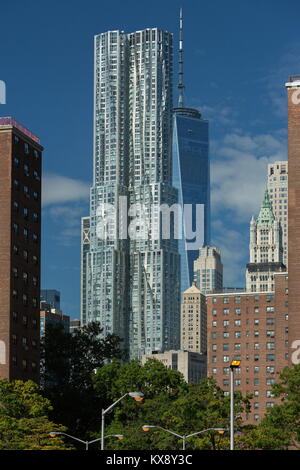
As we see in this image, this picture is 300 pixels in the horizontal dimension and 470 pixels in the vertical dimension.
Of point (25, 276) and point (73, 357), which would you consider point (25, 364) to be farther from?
point (73, 357)

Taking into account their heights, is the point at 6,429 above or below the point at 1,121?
below

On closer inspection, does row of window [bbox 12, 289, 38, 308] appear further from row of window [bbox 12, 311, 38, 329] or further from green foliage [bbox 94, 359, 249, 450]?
green foliage [bbox 94, 359, 249, 450]

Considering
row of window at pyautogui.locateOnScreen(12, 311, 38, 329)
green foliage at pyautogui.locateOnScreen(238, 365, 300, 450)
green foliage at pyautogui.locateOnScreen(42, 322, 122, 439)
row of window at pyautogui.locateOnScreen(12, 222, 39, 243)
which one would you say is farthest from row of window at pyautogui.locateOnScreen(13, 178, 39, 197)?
green foliage at pyautogui.locateOnScreen(238, 365, 300, 450)

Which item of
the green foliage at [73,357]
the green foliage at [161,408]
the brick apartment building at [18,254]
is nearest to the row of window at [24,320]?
the brick apartment building at [18,254]

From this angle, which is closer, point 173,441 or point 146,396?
point 173,441

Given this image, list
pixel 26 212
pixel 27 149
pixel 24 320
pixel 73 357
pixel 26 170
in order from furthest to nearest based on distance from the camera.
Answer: pixel 73 357
pixel 27 149
pixel 26 170
pixel 26 212
pixel 24 320

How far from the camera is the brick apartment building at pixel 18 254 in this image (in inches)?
5699

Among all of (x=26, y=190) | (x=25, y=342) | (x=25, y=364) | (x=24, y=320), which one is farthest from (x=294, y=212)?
(x=25, y=364)

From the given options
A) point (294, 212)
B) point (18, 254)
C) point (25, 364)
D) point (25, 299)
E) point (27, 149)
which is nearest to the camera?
point (25, 364)

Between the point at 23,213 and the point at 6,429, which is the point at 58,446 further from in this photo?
the point at 23,213

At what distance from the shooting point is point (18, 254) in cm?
14988

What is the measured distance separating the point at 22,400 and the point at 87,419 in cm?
2442

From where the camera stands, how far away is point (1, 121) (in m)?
151
